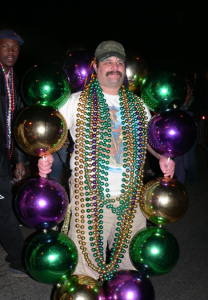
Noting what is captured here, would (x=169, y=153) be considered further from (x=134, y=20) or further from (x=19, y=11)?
(x=134, y=20)

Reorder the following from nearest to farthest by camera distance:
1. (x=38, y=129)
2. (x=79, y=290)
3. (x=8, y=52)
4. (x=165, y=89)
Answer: (x=38, y=129) < (x=79, y=290) < (x=165, y=89) < (x=8, y=52)

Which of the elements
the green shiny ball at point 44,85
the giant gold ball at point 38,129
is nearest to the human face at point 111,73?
the green shiny ball at point 44,85

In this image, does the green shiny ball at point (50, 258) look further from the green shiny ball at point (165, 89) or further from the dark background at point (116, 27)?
the dark background at point (116, 27)

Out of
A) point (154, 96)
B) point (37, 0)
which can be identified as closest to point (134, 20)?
point (37, 0)

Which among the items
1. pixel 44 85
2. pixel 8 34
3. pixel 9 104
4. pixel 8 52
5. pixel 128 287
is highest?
pixel 8 34

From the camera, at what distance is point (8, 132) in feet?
8.03

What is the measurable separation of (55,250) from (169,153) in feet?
3.17

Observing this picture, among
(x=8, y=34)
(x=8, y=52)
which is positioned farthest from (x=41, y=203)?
(x=8, y=34)

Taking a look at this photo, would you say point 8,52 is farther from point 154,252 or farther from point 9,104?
point 154,252

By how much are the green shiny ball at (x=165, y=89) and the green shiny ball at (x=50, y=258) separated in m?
1.11

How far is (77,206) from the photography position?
6.49 ft

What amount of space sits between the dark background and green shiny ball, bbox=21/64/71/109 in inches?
432

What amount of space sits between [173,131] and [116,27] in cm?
1347

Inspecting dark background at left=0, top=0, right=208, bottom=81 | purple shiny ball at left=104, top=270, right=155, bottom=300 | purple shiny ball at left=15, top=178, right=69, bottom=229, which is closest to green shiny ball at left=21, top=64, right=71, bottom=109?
purple shiny ball at left=15, top=178, right=69, bottom=229
